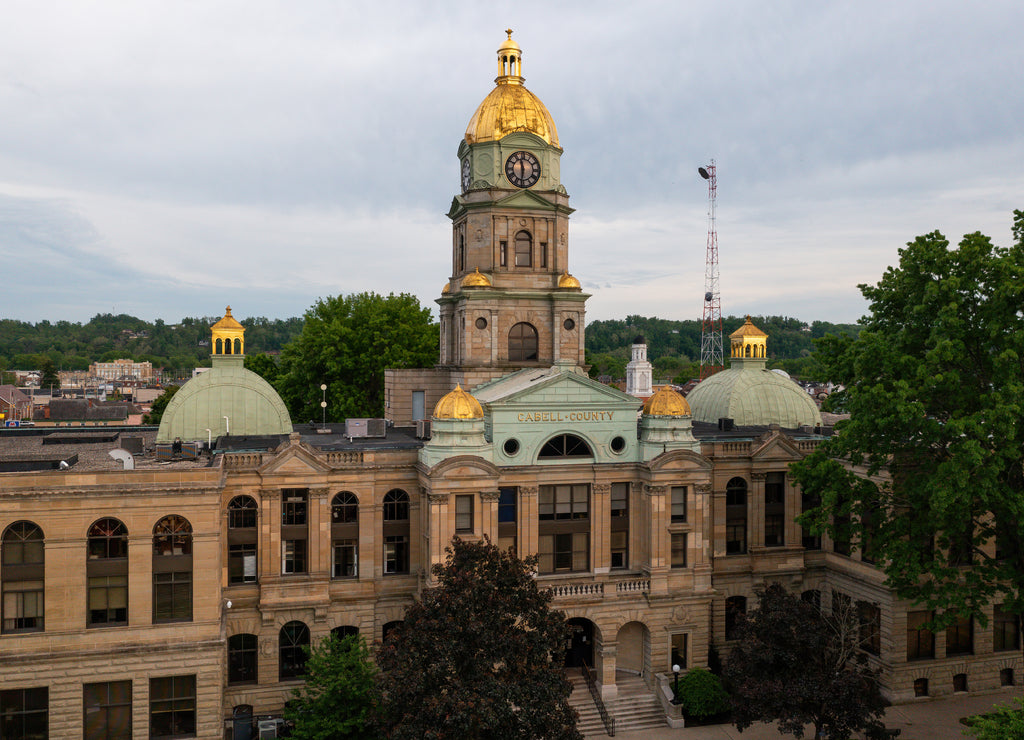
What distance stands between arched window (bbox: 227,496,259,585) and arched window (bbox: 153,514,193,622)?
433 centimetres

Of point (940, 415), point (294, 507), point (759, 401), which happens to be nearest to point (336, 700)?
point (294, 507)

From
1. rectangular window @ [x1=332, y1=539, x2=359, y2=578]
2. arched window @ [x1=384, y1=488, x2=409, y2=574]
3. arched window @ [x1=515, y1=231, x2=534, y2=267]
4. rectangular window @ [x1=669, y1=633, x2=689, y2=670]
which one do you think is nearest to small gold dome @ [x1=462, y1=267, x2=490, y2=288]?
arched window @ [x1=515, y1=231, x2=534, y2=267]

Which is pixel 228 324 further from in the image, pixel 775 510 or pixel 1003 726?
pixel 1003 726

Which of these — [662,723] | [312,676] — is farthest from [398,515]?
[662,723]

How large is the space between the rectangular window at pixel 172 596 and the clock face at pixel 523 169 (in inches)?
1186

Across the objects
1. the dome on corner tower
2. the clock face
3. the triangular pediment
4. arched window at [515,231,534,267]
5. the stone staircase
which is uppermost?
the dome on corner tower

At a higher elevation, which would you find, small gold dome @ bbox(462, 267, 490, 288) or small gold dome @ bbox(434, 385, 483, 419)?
small gold dome @ bbox(462, 267, 490, 288)

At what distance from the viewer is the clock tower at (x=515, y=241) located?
5188cm

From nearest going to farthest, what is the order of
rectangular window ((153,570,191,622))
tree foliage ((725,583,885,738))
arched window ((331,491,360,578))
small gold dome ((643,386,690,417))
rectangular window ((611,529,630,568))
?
tree foliage ((725,583,885,738)) < rectangular window ((153,570,191,622)) < arched window ((331,491,360,578)) < small gold dome ((643,386,690,417)) < rectangular window ((611,529,630,568))

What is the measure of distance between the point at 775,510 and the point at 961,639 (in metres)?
10.9

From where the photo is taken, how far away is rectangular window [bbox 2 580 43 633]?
34.0 m

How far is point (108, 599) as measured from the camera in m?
35.1

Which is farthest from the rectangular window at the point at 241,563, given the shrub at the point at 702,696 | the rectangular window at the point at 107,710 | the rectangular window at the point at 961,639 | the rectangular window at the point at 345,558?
the rectangular window at the point at 961,639

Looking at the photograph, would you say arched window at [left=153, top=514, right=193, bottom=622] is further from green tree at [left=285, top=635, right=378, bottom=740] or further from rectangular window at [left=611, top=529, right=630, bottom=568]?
rectangular window at [left=611, top=529, right=630, bottom=568]
